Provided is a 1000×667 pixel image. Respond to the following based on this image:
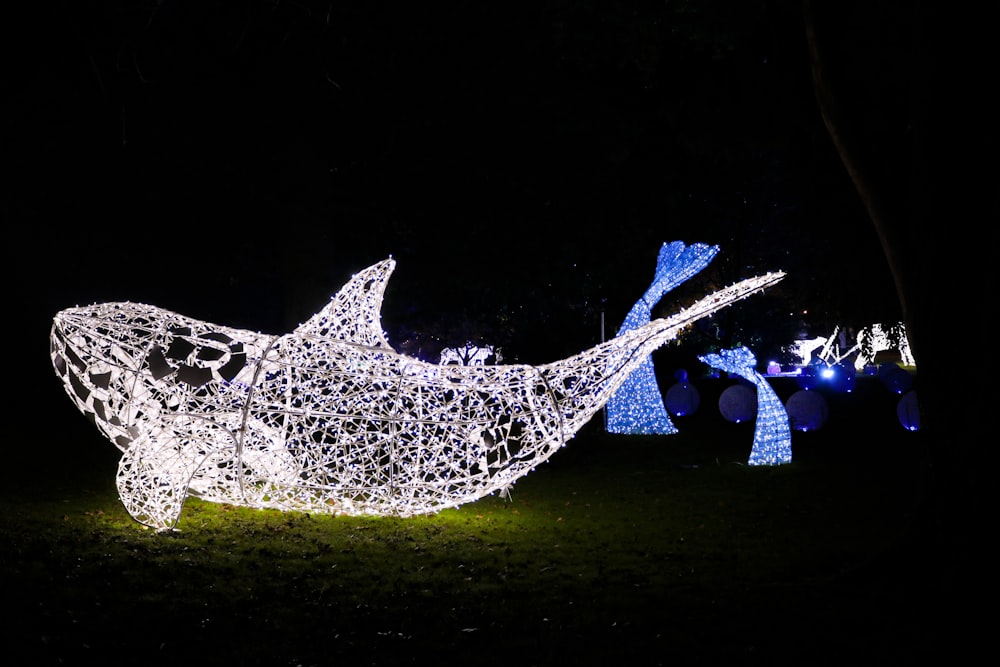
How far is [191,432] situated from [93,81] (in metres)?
8.15

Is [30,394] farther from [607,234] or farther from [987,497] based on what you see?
[987,497]

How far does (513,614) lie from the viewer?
5773 mm

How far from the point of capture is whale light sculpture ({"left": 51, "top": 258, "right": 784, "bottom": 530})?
8062mm

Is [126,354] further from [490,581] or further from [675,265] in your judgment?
[675,265]

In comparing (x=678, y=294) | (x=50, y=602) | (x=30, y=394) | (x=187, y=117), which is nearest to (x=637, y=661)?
(x=50, y=602)

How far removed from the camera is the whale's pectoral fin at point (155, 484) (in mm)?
7914

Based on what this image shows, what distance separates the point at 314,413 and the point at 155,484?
1486 millimetres

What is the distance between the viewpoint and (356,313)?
9.12 m

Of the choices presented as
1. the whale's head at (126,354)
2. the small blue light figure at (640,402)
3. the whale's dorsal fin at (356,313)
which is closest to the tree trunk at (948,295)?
the whale's dorsal fin at (356,313)

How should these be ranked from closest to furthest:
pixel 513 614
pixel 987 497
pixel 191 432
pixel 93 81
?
pixel 987 497 → pixel 513 614 → pixel 191 432 → pixel 93 81

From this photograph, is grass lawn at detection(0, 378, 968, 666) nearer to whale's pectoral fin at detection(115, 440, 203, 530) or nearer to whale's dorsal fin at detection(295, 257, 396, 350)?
whale's pectoral fin at detection(115, 440, 203, 530)

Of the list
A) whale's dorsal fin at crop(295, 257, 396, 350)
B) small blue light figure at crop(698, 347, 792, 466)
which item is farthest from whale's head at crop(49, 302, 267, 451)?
small blue light figure at crop(698, 347, 792, 466)

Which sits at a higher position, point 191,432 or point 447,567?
point 191,432

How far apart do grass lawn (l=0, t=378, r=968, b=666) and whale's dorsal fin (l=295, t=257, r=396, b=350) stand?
5.62 ft
